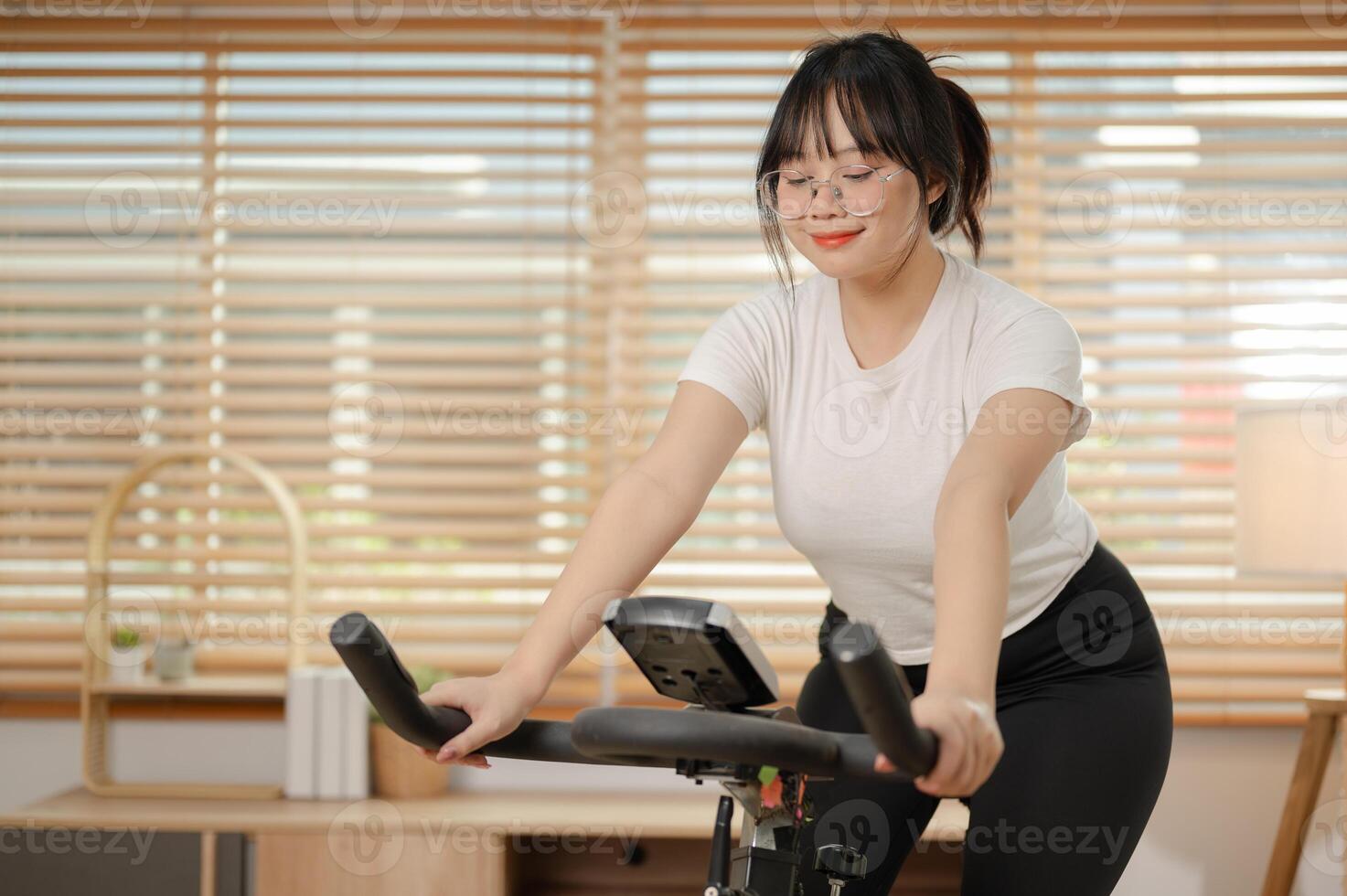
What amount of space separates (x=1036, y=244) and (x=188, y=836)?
228cm

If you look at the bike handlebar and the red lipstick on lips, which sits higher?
the red lipstick on lips

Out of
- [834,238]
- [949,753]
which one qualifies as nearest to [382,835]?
[834,238]

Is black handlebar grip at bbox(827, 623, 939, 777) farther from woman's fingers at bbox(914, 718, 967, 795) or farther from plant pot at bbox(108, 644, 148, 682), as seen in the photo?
plant pot at bbox(108, 644, 148, 682)

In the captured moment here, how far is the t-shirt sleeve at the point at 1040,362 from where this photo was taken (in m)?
1.09

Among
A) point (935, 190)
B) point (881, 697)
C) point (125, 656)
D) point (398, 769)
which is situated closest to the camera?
point (881, 697)

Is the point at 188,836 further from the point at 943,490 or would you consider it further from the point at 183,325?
the point at 943,490

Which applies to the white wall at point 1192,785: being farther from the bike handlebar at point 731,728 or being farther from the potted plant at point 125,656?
the bike handlebar at point 731,728

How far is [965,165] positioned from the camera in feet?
4.25

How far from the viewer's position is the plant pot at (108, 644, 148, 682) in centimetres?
271

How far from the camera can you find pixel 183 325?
290 cm

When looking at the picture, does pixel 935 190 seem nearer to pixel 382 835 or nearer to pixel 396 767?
pixel 382 835

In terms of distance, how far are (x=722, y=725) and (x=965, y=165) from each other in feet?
2.51

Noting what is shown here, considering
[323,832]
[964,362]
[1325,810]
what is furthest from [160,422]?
[1325,810]

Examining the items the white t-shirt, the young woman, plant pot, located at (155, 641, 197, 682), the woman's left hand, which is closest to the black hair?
the young woman
